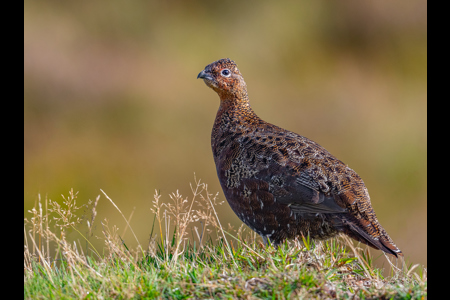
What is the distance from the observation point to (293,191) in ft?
14.4

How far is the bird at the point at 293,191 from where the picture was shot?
4.25 metres

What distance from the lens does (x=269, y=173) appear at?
455 centimetres

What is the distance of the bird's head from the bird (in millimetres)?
717

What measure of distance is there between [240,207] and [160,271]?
136 centimetres

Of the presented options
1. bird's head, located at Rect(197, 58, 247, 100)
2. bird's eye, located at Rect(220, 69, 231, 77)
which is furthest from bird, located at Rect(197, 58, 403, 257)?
bird's eye, located at Rect(220, 69, 231, 77)

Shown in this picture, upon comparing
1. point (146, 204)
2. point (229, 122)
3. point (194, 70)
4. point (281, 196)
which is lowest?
point (146, 204)

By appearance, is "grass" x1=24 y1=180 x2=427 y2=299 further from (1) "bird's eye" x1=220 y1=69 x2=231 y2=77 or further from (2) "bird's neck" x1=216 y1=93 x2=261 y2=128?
(1) "bird's eye" x1=220 y1=69 x2=231 y2=77

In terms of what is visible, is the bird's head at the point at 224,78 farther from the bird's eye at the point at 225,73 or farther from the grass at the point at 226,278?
the grass at the point at 226,278

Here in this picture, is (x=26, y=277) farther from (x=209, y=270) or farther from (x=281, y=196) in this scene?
(x=281, y=196)

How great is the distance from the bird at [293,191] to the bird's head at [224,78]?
2.35 feet

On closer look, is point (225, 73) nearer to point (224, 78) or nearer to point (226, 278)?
point (224, 78)

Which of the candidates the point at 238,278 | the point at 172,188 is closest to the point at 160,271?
the point at 238,278

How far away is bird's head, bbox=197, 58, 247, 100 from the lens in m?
5.64

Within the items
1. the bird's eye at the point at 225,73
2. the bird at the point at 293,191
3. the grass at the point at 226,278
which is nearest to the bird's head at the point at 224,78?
the bird's eye at the point at 225,73
